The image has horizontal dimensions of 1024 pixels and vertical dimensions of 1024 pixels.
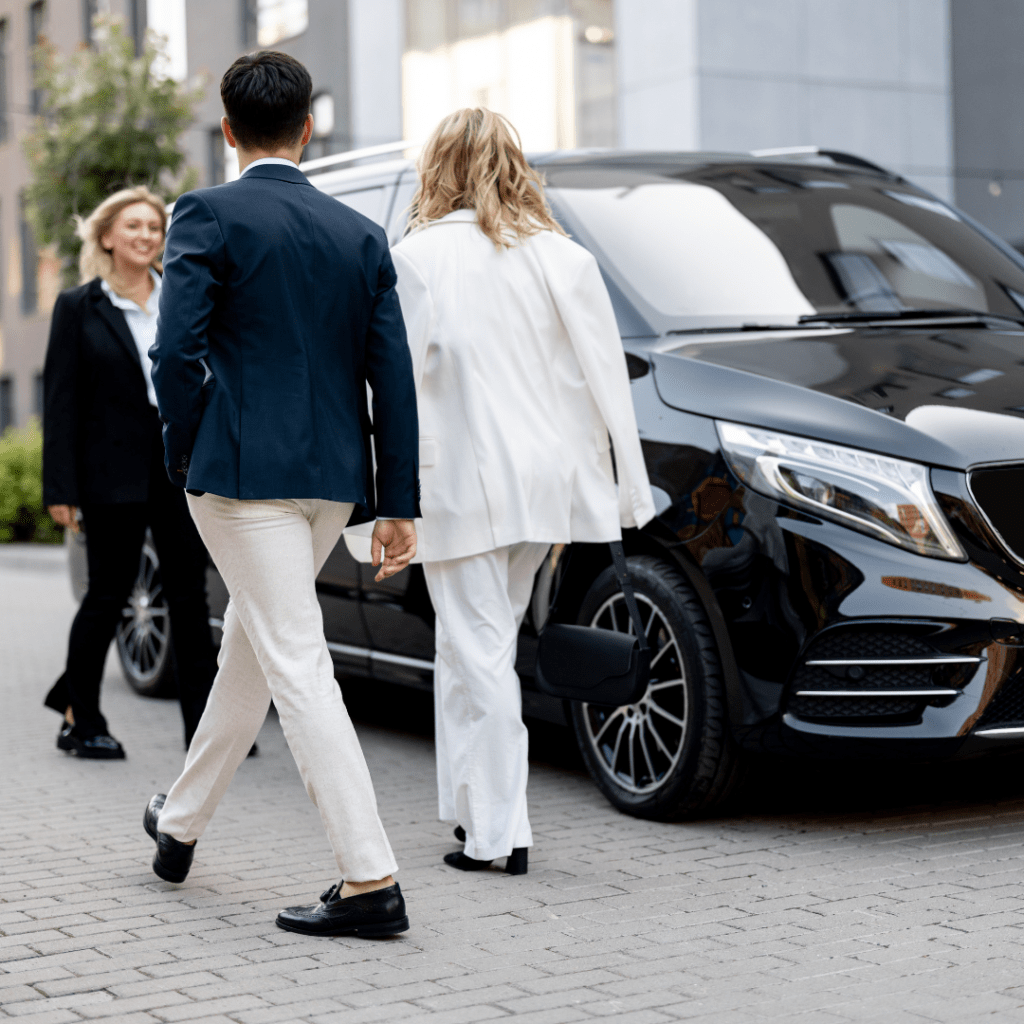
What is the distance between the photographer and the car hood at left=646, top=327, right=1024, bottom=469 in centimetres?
439

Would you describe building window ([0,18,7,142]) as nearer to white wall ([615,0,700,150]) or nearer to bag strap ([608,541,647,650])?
white wall ([615,0,700,150])

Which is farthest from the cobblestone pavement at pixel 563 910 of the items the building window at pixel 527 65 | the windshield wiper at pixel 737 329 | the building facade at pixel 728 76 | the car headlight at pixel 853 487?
the building window at pixel 527 65

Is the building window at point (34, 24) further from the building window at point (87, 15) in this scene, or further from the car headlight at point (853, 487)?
the car headlight at point (853, 487)

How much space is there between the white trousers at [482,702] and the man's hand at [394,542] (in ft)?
1.40

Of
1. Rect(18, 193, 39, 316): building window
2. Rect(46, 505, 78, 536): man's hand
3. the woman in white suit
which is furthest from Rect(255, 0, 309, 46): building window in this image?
the woman in white suit

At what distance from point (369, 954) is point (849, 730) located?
4.65ft

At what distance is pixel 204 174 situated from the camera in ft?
89.4

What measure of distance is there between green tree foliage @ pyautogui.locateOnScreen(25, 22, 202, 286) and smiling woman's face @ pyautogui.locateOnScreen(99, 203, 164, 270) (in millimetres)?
12696

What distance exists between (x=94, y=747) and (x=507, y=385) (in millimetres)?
2716

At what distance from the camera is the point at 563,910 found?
157 inches

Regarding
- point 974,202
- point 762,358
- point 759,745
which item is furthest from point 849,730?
point 974,202

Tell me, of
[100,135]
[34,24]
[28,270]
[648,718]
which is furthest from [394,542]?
[34,24]

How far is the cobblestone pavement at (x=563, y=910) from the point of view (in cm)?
333

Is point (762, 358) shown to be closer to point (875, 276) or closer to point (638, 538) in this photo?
point (638, 538)
